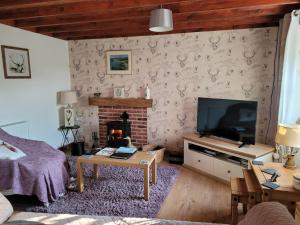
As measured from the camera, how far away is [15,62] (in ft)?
11.9

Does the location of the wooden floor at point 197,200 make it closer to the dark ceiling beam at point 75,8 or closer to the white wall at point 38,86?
the dark ceiling beam at point 75,8

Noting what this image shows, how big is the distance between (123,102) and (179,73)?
3.88 feet

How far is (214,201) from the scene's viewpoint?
9.16 ft

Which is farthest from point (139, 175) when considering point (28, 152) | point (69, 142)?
point (69, 142)

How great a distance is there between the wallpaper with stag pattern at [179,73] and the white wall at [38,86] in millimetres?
375

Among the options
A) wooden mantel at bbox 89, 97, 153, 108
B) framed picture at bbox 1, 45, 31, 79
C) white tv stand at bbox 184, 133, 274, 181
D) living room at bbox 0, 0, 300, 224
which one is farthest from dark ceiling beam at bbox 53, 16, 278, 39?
white tv stand at bbox 184, 133, 274, 181

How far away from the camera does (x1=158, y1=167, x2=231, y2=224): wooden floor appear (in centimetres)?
249

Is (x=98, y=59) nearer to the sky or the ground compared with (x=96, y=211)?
nearer to the sky

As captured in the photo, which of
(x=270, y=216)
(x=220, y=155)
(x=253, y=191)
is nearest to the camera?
(x=270, y=216)

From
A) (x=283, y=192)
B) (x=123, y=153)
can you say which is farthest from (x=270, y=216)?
(x=123, y=153)

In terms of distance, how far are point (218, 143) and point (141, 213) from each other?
1.56 metres

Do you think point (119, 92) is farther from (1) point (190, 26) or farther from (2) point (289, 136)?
(2) point (289, 136)

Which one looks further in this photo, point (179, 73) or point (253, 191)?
point (179, 73)

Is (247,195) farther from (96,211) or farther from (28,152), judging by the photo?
(28,152)
